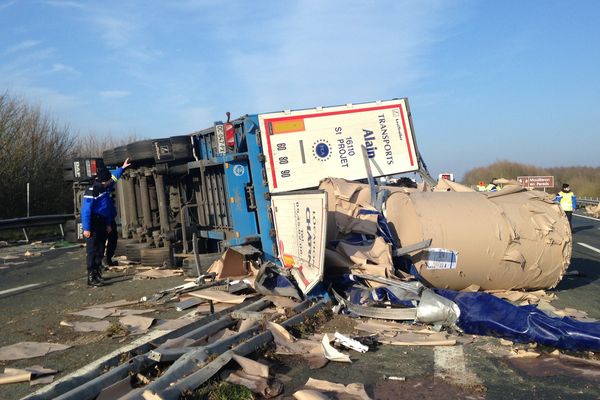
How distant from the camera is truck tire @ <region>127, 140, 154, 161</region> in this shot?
933 cm

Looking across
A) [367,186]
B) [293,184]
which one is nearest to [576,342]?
[367,186]

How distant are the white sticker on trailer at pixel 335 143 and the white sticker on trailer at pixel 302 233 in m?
1.02

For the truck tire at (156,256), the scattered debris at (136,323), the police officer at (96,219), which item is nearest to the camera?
the scattered debris at (136,323)

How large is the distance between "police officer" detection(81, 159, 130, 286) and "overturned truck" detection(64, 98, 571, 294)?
827mm

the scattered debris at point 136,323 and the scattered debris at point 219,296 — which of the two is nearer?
the scattered debris at point 136,323

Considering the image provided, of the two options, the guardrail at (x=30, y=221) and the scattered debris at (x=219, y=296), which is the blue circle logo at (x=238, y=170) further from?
the guardrail at (x=30, y=221)

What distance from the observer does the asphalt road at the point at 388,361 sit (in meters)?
3.86

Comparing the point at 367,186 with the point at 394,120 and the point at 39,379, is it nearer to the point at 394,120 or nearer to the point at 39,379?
the point at 394,120

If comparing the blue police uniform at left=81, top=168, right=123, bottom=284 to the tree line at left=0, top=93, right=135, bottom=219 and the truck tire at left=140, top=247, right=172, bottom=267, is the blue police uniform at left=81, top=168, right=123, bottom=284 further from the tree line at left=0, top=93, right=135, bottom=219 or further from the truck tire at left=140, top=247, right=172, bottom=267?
the tree line at left=0, top=93, right=135, bottom=219

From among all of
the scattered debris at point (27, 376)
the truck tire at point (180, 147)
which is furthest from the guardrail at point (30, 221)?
the scattered debris at point (27, 376)

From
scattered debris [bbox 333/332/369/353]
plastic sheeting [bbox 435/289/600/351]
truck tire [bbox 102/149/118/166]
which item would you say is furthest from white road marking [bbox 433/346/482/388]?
truck tire [bbox 102/149/118/166]

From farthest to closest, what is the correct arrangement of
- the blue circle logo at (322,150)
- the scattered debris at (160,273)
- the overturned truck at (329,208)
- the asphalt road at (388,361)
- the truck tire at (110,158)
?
the truck tire at (110,158)
the scattered debris at (160,273)
the blue circle logo at (322,150)
the overturned truck at (329,208)
the asphalt road at (388,361)

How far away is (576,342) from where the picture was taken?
4633 millimetres

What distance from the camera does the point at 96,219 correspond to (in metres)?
8.72
